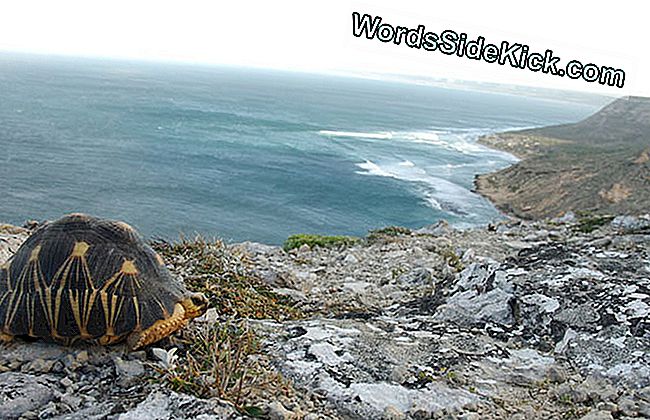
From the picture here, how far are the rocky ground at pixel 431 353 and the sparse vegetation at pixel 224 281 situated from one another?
27cm

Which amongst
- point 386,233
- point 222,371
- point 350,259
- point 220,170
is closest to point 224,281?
point 222,371

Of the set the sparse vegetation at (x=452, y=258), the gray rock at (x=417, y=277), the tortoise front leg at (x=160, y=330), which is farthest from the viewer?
the sparse vegetation at (x=452, y=258)

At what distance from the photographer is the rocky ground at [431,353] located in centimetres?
463

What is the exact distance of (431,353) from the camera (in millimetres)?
6082

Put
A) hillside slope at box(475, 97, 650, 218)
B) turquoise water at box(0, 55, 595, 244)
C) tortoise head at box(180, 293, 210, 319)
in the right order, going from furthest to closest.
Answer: hillside slope at box(475, 97, 650, 218), turquoise water at box(0, 55, 595, 244), tortoise head at box(180, 293, 210, 319)

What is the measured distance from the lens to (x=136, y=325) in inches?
201

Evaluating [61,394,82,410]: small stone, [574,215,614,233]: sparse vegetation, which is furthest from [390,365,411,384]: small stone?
[574,215,614,233]: sparse vegetation

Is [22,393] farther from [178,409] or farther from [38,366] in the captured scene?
[178,409]

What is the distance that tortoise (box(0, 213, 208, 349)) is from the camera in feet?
16.4

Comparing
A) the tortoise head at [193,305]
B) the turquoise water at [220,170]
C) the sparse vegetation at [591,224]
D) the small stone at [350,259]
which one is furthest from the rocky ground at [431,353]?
the turquoise water at [220,170]

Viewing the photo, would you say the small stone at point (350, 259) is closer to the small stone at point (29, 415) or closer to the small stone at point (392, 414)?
the small stone at point (392, 414)

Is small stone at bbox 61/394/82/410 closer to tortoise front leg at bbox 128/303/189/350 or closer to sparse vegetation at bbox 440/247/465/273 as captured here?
tortoise front leg at bbox 128/303/189/350

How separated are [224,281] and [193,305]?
2.33m

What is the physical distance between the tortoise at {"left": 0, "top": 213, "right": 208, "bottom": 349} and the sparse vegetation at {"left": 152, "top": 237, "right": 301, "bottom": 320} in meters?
1.51
